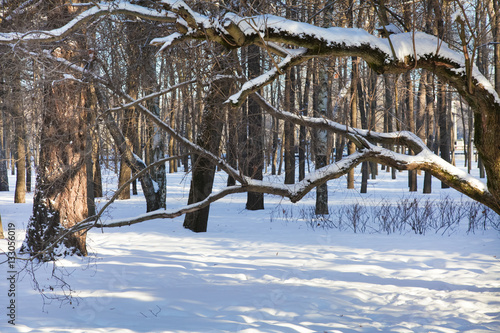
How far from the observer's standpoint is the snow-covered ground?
4719 millimetres

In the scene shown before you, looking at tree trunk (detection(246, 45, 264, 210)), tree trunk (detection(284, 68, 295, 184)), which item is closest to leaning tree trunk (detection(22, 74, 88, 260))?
tree trunk (detection(284, 68, 295, 184))

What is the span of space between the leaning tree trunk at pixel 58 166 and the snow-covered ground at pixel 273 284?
69cm

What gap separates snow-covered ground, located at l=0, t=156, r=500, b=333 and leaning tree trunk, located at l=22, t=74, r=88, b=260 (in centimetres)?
69

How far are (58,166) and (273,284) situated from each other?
4104 mm

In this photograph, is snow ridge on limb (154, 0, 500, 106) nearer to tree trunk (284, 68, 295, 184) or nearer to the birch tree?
the birch tree

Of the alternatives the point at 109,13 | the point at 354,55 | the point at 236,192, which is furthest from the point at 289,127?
the point at 236,192

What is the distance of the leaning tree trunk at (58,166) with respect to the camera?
7027 millimetres

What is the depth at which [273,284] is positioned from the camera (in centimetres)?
615

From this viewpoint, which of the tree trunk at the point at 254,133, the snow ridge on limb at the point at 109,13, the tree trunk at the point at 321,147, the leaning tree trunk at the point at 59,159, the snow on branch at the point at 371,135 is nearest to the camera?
the snow ridge on limb at the point at 109,13

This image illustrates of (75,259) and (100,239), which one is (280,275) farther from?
(100,239)

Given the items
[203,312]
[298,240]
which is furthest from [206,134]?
[203,312]

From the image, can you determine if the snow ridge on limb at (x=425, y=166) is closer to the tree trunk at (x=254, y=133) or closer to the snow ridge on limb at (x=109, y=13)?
the snow ridge on limb at (x=109, y=13)

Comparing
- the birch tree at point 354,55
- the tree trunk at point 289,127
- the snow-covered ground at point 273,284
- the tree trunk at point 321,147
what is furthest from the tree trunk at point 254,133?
the birch tree at point 354,55

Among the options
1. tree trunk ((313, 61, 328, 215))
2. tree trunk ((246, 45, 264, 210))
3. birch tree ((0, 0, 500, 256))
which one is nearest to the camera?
birch tree ((0, 0, 500, 256))
